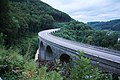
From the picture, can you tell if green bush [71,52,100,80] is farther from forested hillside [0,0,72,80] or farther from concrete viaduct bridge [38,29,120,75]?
concrete viaduct bridge [38,29,120,75]

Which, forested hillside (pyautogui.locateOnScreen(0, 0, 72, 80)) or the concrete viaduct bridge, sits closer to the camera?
forested hillside (pyautogui.locateOnScreen(0, 0, 72, 80))

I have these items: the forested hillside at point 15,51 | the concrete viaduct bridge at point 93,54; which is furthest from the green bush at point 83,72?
the concrete viaduct bridge at point 93,54

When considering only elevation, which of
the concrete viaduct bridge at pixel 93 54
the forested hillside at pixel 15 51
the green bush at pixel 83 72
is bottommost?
the concrete viaduct bridge at pixel 93 54

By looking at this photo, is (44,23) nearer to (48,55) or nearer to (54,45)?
(48,55)

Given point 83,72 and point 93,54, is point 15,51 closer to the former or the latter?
point 83,72

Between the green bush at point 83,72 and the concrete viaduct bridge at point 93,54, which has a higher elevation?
the green bush at point 83,72

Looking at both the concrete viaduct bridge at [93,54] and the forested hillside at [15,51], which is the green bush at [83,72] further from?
the concrete viaduct bridge at [93,54]

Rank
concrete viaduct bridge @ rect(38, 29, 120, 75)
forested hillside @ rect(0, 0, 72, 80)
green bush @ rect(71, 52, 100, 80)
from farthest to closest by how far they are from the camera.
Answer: concrete viaduct bridge @ rect(38, 29, 120, 75) → forested hillside @ rect(0, 0, 72, 80) → green bush @ rect(71, 52, 100, 80)

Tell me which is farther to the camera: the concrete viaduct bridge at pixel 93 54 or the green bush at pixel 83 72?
the concrete viaduct bridge at pixel 93 54

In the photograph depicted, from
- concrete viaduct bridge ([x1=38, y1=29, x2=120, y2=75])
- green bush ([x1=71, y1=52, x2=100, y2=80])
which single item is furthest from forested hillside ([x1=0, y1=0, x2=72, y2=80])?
concrete viaduct bridge ([x1=38, y1=29, x2=120, y2=75])

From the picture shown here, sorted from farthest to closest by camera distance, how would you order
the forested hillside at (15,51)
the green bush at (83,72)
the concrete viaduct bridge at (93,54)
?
the concrete viaduct bridge at (93,54), the forested hillside at (15,51), the green bush at (83,72)

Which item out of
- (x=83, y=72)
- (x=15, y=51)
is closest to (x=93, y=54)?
(x=15, y=51)

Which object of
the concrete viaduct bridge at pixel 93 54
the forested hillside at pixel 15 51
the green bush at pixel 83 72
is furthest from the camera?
the concrete viaduct bridge at pixel 93 54

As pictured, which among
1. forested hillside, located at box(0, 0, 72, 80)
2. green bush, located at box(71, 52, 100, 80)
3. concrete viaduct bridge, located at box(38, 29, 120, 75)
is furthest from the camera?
concrete viaduct bridge, located at box(38, 29, 120, 75)
